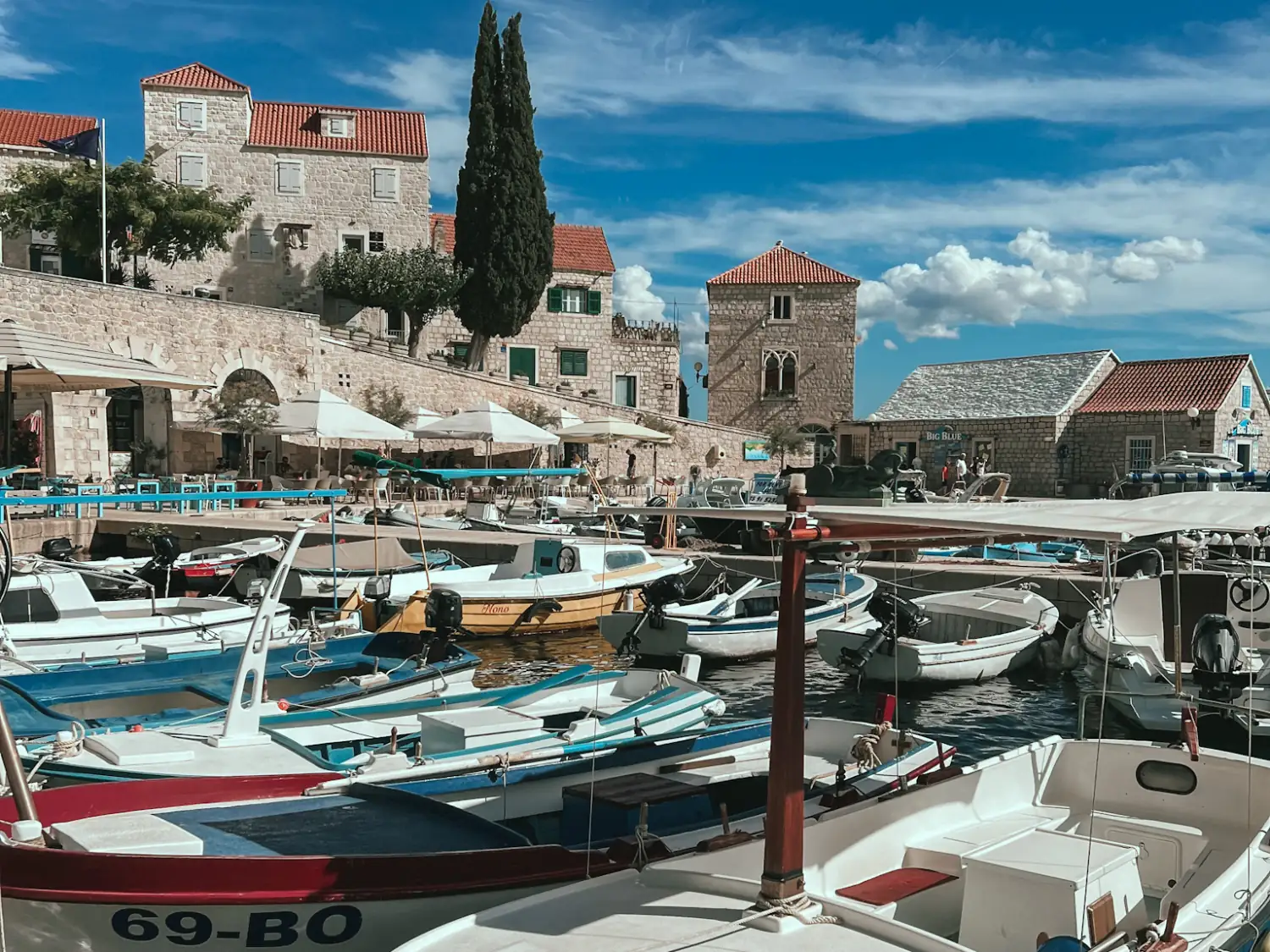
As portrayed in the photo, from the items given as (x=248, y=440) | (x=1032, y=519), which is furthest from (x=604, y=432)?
(x=1032, y=519)

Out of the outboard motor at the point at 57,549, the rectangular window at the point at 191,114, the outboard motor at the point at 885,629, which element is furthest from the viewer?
the rectangular window at the point at 191,114

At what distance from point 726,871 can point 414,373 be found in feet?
118

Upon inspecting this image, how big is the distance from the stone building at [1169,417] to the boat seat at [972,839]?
35.8 metres

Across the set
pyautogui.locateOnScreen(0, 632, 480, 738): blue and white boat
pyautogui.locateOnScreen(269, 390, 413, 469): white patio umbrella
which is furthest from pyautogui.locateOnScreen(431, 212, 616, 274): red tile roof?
pyautogui.locateOnScreen(0, 632, 480, 738): blue and white boat

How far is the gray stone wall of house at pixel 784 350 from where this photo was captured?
51.6 metres

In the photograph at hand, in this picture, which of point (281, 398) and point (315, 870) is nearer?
point (315, 870)

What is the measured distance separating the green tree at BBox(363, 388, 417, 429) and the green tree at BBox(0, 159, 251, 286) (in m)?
8.09

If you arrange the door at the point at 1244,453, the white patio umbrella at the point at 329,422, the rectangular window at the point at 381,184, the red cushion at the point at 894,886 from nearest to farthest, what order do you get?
the red cushion at the point at 894,886 < the white patio umbrella at the point at 329,422 < the door at the point at 1244,453 < the rectangular window at the point at 381,184

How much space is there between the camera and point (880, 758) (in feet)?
25.9

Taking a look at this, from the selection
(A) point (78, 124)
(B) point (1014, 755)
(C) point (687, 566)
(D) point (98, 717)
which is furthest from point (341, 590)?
(A) point (78, 124)

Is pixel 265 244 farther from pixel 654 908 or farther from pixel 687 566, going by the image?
pixel 654 908

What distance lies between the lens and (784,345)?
171 ft

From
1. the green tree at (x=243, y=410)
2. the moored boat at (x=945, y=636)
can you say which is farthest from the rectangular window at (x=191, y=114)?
the moored boat at (x=945, y=636)

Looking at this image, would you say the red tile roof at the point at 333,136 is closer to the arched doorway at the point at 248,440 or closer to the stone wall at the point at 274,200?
the stone wall at the point at 274,200
